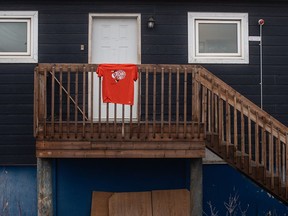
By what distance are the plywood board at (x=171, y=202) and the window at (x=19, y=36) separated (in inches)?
131

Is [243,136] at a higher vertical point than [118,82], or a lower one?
lower

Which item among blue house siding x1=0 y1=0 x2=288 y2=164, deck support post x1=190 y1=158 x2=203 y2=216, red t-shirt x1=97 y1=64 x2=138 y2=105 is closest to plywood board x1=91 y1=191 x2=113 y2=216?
blue house siding x1=0 y1=0 x2=288 y2=164

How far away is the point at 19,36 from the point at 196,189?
4.28 metres

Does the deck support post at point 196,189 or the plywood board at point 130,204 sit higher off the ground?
the deck support post at point 196,189

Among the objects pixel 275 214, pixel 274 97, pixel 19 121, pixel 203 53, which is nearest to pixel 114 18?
pixel 203 53

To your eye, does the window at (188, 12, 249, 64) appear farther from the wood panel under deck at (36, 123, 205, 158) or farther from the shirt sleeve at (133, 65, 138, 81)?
the wood panel under deck at (36, 123, 205, 158)

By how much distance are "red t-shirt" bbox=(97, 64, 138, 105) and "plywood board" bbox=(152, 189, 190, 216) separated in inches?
80.5

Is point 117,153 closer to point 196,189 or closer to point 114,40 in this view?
point 196,189

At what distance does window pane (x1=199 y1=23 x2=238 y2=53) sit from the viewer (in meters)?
9.33

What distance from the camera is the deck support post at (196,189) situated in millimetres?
7875

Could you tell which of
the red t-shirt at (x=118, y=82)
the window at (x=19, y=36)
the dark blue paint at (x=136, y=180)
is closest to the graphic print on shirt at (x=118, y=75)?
the red t-shirt at (x=118, y=82)

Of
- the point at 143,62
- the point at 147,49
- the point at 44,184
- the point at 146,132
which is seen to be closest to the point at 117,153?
the point at 146,132

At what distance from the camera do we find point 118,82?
7543 mm

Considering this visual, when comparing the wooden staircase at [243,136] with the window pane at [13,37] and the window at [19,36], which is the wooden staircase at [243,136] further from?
the window pane at [13,37]
